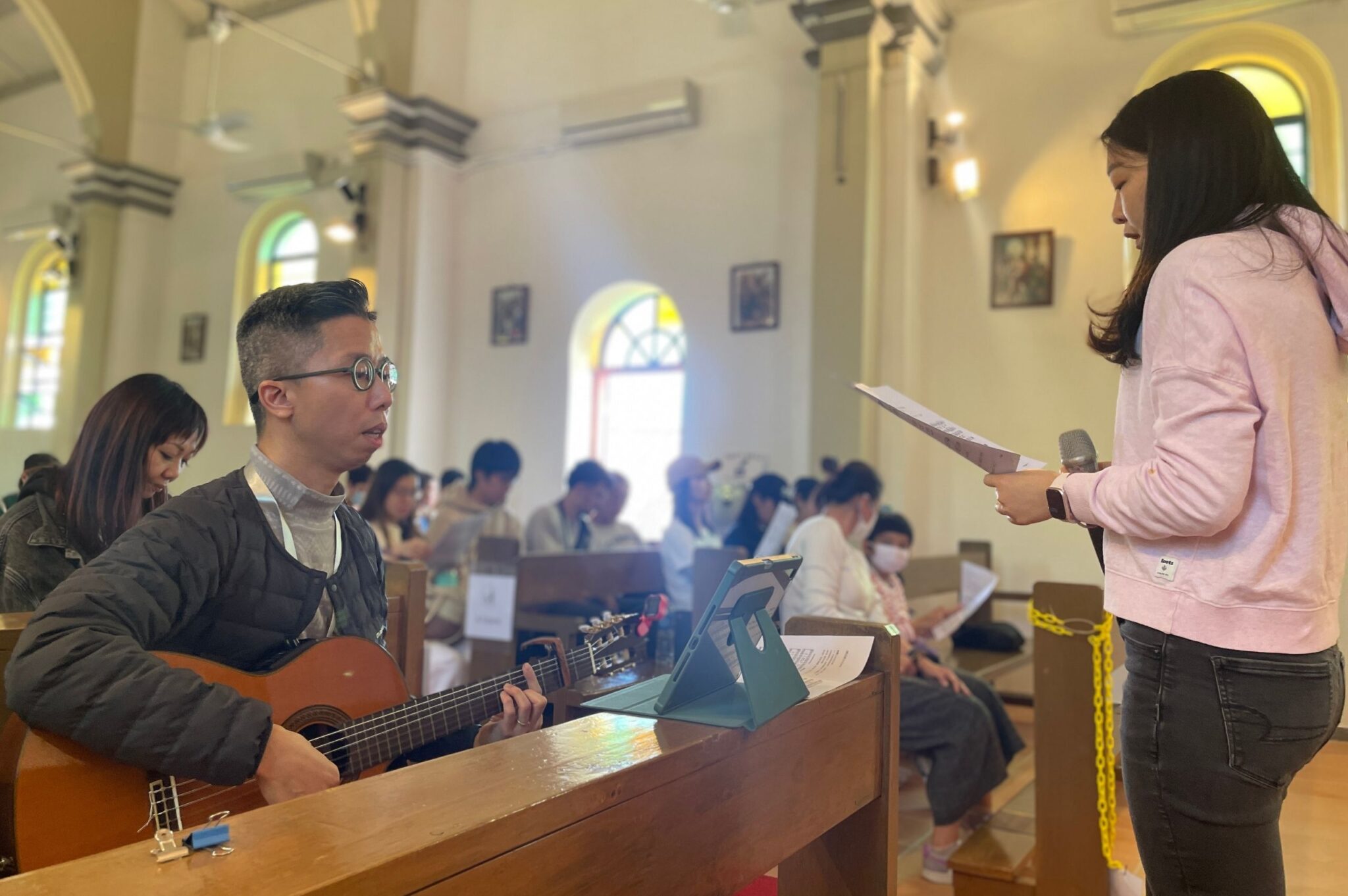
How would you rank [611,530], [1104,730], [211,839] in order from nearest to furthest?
[211,839]
[1104,730]
[611,530]

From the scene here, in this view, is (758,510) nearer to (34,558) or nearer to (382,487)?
(382,487)

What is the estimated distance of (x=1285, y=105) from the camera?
222 inches

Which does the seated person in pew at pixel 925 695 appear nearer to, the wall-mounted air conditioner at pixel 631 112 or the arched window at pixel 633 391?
the arched window at pixel 633 391

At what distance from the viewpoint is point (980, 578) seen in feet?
14.5

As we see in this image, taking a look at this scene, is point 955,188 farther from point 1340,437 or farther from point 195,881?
point 195,881

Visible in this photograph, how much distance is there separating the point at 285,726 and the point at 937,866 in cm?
228

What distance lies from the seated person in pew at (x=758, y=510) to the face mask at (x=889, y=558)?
3.87 ft

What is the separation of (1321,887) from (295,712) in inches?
68.5

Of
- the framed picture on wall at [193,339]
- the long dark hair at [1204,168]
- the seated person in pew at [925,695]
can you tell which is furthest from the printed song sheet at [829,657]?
the framed picture on wall at [193,339]

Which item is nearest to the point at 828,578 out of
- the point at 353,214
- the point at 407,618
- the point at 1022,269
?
the point at 407,618

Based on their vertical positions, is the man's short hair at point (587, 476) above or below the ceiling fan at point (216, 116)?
below

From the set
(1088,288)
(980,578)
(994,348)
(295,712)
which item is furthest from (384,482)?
(1088,288)

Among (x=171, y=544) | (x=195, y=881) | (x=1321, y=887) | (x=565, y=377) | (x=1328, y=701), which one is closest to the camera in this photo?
(x=195, y=881)

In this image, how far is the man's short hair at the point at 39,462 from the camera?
2.39 m
